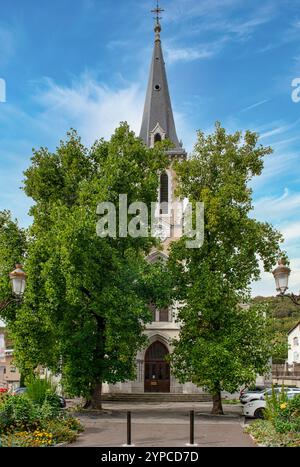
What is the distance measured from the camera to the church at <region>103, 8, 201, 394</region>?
129 feet

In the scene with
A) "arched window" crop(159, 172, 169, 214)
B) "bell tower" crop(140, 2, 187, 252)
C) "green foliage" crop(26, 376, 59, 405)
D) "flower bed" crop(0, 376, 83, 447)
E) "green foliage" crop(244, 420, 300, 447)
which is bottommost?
"green foliage" crop(244, 420, 300, 447)

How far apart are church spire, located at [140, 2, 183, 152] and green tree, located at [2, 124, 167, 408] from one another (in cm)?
2268

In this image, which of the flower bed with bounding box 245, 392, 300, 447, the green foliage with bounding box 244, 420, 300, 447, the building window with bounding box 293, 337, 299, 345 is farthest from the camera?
the building window with bounding box 293, 337, 299, 345

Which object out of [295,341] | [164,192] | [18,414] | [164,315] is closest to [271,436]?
[18,414]

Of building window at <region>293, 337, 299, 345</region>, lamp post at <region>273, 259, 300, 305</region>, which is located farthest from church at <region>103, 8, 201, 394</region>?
building window at <region>293, 337, 299, 345</region>

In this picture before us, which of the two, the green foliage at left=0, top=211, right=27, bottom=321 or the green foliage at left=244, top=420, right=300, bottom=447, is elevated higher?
the green foliage at left=0, top=211, right=27, bottom=321

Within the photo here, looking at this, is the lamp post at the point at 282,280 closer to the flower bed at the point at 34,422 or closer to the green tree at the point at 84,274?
the flower bed at the point at 34,422

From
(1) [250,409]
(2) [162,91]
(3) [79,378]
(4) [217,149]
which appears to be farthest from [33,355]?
(2) [162,91]

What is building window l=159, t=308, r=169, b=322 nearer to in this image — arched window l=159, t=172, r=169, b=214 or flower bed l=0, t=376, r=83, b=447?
arched window l=159, t=172, r=169, b=214

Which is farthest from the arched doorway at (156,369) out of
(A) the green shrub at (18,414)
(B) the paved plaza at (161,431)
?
(A) the green shrub at (18,414)

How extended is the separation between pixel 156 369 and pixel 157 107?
24.9m

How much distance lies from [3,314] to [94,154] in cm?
931

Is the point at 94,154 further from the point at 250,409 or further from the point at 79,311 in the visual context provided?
the point at 250,409

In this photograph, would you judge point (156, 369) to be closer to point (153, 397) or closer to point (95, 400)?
point (153, 397)
